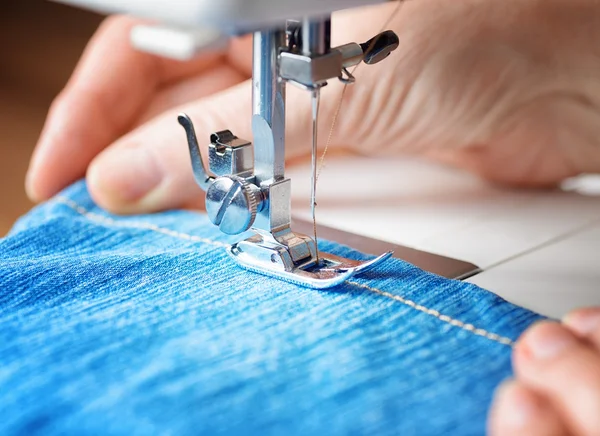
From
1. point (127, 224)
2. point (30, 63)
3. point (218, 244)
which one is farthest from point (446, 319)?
point (30, 63)

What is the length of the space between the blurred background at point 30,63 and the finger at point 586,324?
1.68 m

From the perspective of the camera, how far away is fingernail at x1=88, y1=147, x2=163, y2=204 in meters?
1.02

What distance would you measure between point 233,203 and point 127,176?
0.34 metres

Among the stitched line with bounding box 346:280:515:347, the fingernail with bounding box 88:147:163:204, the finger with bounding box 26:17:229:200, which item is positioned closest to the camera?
the stitched line with bounding box 346:280:515:347

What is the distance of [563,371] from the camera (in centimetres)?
54

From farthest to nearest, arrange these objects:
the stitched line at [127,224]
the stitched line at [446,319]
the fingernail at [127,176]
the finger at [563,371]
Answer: the fingernail at [127,176]
the stitched line at [127,224]
the stitched line at [446,319]
the finger at [563,371]

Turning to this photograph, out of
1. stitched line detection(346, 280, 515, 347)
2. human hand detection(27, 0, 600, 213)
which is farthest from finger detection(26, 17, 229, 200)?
stitched line detection(346, 280, 515, 347)

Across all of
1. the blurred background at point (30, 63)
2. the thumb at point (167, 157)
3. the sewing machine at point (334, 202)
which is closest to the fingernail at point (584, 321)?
the sewing machine at point (334, 202)

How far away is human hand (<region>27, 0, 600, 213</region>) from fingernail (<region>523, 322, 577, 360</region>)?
0.51 meters

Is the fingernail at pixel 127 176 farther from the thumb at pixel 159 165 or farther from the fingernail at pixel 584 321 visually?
the fingernail at pixel 584 321

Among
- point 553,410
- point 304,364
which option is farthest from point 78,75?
point 553,410

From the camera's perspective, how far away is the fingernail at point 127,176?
102 cm

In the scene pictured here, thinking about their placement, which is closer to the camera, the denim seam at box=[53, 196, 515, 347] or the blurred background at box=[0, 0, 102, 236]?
the denim seam at box=[53, 196, 515, 347]

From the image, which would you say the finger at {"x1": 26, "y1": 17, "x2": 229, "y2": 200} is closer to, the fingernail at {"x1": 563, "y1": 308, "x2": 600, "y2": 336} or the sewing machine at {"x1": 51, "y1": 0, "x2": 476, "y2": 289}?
the sewing machine at {"x1": 51, "y1": 0, "x2": 476, "y2": 289}
